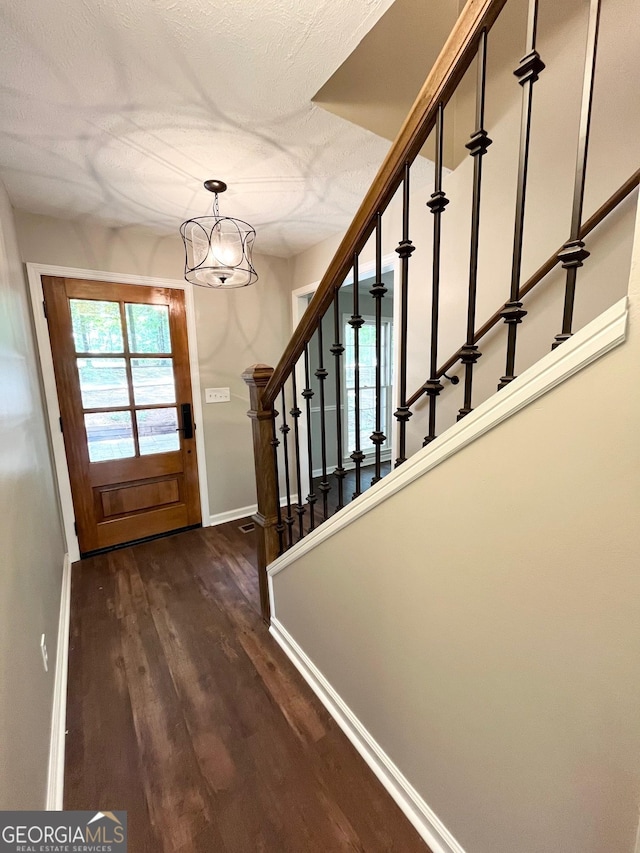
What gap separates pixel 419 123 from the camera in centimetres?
83

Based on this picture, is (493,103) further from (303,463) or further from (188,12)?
(303,463)

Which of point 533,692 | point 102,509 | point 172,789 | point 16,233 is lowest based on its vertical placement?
point 172,789

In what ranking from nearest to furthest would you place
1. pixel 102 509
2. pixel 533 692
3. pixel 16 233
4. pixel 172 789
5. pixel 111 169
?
pixel 533 692
pixel 172 789
pixel 111 169
pixel 16 233
pixel 102 509

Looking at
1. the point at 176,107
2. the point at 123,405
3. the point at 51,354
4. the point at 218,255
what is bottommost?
the point at 123,405

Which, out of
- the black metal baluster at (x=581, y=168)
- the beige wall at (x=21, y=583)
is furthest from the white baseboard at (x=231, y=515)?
the black metal baluster at (x=581, y=168)

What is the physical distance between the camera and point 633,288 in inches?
21.0

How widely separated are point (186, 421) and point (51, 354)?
3.44 feet

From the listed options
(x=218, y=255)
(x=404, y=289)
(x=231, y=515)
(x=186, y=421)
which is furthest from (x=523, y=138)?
(x=231, y=515)

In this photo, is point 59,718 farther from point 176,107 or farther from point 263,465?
point 176,107

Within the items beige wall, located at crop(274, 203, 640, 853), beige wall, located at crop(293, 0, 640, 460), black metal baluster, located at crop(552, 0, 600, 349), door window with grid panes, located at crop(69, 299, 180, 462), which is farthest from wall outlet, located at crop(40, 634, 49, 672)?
beige wall, located at crop(293, 0, 640, 460)

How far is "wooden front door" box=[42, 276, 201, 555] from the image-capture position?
2.59 meters

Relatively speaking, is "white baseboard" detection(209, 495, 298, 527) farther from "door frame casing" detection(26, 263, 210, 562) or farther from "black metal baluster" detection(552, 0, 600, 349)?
"black metal baluster" detection(552, 0, 600, 349)

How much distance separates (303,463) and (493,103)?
124 inches

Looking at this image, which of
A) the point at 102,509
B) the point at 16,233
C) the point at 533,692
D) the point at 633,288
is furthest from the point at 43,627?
the point at 16,233
